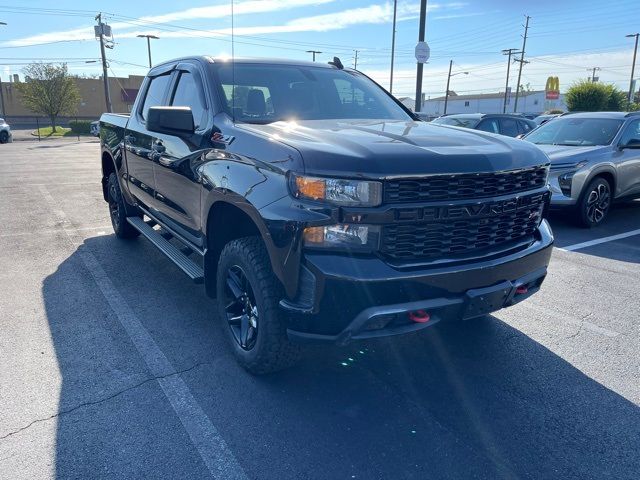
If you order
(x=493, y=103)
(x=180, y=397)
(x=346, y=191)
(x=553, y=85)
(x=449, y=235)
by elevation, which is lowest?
(x=180, y=397)

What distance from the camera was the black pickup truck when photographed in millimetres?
2531

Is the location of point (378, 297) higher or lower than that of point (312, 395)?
higher

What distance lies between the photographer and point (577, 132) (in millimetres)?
8234

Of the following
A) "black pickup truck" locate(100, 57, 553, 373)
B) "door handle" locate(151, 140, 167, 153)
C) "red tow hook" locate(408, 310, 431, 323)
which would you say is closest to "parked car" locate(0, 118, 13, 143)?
"door handle" locate(151, 140, 167, 153)

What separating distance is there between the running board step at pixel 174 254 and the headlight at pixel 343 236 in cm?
148

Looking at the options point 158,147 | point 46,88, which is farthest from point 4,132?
point 158,147

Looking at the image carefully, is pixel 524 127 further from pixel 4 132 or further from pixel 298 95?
pixel 4 132

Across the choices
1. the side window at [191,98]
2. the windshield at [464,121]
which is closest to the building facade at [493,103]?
the windshield at [464,121]

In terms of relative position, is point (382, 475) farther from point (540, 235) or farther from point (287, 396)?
point (540, 235)

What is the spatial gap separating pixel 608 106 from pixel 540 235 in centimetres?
2434

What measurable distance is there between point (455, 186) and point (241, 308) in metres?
1.59

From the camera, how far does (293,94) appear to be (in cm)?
401

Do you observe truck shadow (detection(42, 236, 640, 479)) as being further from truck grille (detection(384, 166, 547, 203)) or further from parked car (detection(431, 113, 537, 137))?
parked car (detection(431, 113, 537, 137))

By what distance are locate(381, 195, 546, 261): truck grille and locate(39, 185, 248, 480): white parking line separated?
4.24ft
